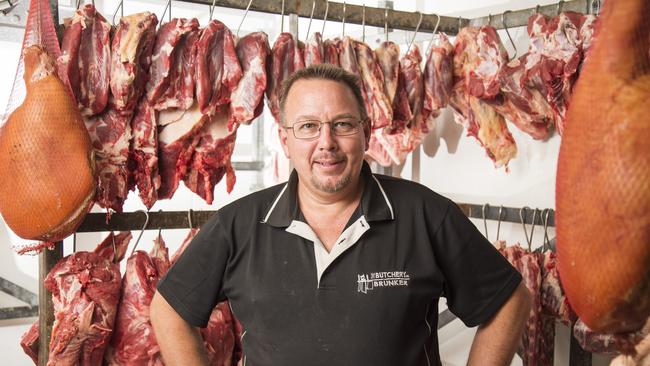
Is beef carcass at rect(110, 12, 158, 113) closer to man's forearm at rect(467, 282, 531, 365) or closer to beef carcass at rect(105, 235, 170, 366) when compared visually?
beef carcass at rect(105, 235, 170, 366)

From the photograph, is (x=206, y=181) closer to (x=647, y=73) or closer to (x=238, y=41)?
(x=238, y=41)

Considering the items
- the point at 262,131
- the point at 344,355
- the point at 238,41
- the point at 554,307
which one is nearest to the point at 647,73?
the point at 344,355

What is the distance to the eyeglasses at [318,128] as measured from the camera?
2178 mm

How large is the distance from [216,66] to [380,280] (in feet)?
4.33

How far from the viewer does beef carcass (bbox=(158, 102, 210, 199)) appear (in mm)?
2826

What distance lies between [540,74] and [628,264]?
2.37 metres

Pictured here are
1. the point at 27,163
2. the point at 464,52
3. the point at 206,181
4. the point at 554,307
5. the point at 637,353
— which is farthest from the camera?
the point at 464,52

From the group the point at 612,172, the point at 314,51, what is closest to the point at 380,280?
the point at 612,172

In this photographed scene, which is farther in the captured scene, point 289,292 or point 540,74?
point 540,74

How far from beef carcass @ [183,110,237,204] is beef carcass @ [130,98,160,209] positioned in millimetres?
195

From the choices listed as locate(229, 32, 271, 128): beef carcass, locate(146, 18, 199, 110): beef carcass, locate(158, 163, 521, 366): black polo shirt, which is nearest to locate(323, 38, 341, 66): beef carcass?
locate(229, 32, 271, 128): beef carcass

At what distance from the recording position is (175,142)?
283 cm

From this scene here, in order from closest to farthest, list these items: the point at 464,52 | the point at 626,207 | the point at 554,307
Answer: the point at 626,207 → the point at 554,307 → the point at 464,52

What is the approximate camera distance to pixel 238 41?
2.95 metres
